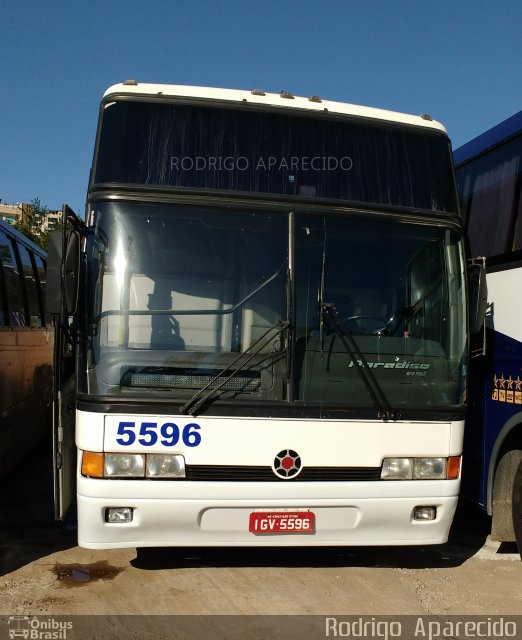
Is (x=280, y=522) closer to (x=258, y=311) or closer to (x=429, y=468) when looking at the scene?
(x=429, y=468)

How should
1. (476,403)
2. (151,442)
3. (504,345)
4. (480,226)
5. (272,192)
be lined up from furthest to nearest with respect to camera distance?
(480,226) < (476,403) < (504,345) < (272,192) < (151,442)

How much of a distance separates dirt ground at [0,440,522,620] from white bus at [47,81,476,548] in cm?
43

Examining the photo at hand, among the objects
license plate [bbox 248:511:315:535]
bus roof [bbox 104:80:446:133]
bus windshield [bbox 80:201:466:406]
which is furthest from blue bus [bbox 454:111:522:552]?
license plate [bbox 248:511:315:535]

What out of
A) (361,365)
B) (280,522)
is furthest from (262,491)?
(361,365)

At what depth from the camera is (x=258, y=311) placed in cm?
484

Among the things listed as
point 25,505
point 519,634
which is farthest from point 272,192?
point 25,505

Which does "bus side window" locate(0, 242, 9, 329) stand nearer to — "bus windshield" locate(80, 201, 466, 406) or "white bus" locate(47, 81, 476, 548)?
"white bus" locate(47, 81, 476, 548)

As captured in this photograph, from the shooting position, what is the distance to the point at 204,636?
430 cm

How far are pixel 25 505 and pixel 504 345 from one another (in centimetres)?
527

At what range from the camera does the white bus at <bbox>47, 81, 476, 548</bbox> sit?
4.64 meters

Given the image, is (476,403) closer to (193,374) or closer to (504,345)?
(504,345)

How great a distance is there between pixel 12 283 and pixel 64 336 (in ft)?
12.6

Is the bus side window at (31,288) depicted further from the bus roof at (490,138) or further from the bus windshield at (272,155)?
the bus roof at (490,138)

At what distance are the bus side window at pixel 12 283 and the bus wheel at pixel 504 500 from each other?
5.25 metres
